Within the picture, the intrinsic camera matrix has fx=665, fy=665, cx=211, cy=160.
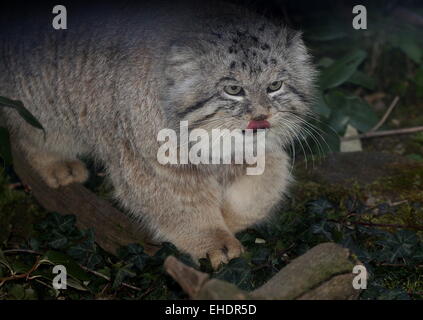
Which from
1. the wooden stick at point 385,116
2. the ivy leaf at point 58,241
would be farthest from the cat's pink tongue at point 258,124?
the wooden stick at point 385,116

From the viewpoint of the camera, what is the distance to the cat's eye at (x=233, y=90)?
3336mm

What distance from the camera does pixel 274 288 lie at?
2.83m

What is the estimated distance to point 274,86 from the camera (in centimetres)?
344

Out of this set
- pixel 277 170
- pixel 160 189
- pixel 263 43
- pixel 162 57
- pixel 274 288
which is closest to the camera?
pixel 274 288

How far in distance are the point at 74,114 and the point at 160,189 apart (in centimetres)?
86

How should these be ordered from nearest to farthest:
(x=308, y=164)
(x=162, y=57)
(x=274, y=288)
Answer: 1. (x=274, y=288)
2. (x=162, y=57)
3. (x=308, y=164)

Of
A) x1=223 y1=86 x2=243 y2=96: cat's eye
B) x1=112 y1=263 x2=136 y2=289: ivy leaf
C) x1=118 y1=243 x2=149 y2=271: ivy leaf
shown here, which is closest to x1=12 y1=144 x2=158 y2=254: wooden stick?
x1=118 y1=243 x2=149 y2=271: ivy leaf

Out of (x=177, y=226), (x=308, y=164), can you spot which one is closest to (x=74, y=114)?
(x=177, y=226)

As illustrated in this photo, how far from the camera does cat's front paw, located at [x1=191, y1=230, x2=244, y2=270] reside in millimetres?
3770

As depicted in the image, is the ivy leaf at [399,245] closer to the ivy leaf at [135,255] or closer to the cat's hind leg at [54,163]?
the ivy leaf at [135,255]

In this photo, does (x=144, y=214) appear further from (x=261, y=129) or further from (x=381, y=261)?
(x=381, y=261)

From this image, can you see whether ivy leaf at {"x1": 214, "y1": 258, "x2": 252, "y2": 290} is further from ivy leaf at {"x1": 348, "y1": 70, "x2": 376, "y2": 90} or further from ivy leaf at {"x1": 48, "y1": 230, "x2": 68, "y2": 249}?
ivy leaf at {"x1": 348, "y1": 70, "x2": 376, "y2": 90}

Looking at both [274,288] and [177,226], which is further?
[177,226]
